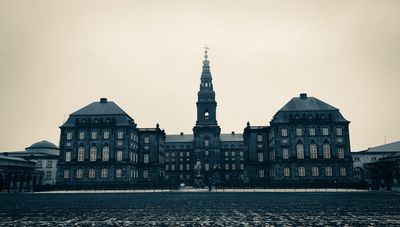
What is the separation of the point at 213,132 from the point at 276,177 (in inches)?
1534

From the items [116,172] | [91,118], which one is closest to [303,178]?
[116,172]

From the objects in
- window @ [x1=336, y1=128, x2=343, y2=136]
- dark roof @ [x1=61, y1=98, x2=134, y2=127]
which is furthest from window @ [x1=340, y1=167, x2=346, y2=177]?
dark roof @ [x1=61, y1=98, x2=134, y2=127]

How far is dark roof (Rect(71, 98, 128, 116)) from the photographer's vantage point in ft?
250

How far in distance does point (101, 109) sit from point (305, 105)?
45274mm

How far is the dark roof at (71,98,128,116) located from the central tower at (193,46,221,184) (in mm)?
32790

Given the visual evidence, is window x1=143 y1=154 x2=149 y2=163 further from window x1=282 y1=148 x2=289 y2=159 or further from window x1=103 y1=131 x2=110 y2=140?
window x1=282 y1=148 x2=289 y2=159

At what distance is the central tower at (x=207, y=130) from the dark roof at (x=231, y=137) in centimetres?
1516

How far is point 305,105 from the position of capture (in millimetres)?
74500

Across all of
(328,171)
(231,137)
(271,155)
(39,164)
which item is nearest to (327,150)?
(328,171)

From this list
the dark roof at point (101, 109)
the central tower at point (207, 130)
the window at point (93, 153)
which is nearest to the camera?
the window at point (93, 153)

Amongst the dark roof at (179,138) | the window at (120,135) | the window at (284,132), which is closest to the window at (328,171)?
the window at (284,132)

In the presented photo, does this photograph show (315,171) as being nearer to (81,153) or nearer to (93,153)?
(93,153)

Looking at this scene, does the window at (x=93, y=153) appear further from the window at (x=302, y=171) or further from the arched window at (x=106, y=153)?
the window at (x=302, y=171)

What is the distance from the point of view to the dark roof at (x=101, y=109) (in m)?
76.2
